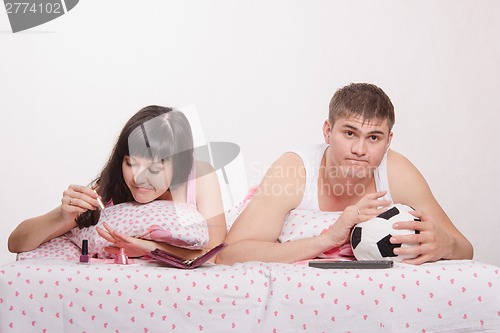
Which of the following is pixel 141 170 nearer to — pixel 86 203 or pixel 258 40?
pixel 86 203

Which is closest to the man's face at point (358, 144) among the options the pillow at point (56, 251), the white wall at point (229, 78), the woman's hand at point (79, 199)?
the woman's hand at point (79, 199)

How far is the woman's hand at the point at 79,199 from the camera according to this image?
6.97 feet

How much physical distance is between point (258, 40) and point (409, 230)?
2.09 metres

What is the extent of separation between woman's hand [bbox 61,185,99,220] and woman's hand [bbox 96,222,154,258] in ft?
0.32

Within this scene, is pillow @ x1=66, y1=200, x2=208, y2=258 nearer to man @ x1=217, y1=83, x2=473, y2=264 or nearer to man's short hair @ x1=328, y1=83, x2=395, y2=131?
man @ x1=217, y1=83, x2=473, y2=264

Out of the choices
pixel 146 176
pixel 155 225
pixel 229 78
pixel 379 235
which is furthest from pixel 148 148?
pixel 229 78

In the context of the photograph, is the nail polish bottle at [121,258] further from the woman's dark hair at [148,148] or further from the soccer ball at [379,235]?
the soccer ball at [379,235]

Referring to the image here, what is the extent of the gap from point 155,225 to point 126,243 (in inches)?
4.1

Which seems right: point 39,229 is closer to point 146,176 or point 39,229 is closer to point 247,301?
point 146,176

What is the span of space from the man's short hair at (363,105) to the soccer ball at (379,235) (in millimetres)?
353

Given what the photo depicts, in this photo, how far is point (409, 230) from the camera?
2.09 m

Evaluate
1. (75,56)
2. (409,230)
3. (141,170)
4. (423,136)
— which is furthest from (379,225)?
(75,56)

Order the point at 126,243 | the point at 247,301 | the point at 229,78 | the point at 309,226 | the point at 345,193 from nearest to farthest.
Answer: the point at 247,301 → the point at 126,243 → the point at 309,226 → the point at 345,193 → the point at 229,78

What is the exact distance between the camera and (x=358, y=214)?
83.0 inches
